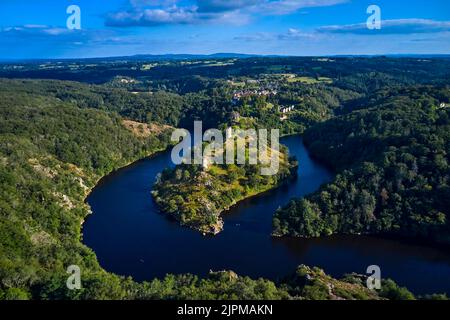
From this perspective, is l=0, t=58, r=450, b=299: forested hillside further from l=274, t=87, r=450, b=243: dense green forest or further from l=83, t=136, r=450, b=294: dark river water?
l=83, t=136, r=450, b=294: dark river water

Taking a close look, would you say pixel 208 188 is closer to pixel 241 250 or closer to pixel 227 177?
pixel 227 177

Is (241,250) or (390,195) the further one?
(390,195)

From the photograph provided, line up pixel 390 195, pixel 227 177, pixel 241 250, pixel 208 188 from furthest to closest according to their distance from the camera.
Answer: pixel 227 177 < pixel 208 188 < pixel 390 195 < pixel 241 250

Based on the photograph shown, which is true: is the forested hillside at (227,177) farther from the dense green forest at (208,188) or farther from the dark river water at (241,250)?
the dense green forest at (208,188)

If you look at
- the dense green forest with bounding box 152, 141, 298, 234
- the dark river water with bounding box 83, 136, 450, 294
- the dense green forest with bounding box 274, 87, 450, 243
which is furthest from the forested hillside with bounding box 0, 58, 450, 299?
the dense green forest with bounding box 152, 141, 298, 234

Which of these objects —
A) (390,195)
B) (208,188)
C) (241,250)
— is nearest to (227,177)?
(208,188)

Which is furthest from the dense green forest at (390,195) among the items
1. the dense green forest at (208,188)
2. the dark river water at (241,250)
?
the dense green forest at (208,188)
